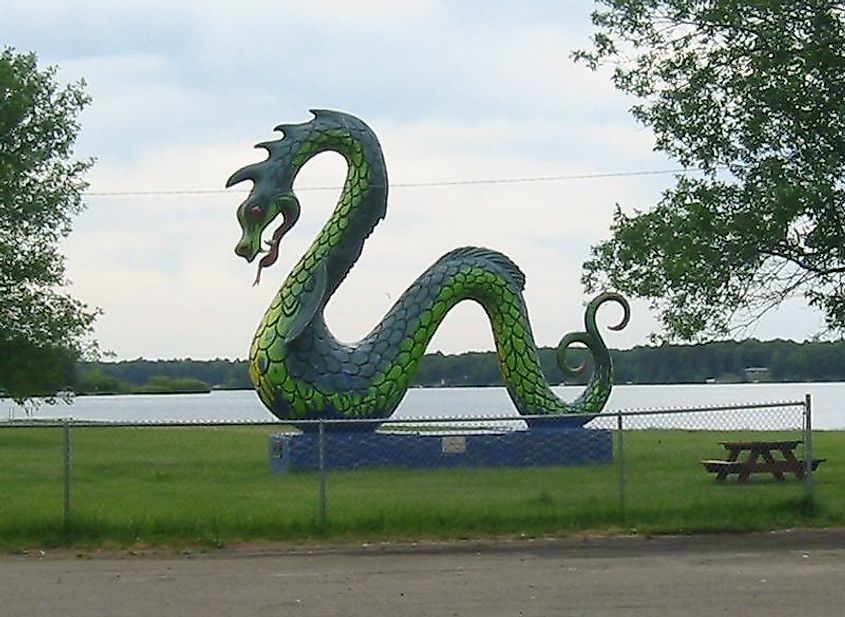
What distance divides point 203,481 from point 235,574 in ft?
25.9

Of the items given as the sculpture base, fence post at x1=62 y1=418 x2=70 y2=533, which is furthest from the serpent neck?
fence post at x1=62 y1=418 x2=70 y2=533

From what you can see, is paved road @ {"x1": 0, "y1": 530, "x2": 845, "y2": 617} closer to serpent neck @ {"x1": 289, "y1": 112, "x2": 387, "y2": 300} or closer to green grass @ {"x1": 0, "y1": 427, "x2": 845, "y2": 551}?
green grass @ {"x1": 0, "y1": 427, "x2": 845, "y2": 551}

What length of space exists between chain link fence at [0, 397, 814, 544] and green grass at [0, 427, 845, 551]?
0.02m

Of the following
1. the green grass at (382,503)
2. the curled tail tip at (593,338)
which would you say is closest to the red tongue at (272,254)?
the green grass at (382,503)

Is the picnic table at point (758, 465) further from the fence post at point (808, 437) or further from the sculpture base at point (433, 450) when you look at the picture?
the fence post at point (808, 437)

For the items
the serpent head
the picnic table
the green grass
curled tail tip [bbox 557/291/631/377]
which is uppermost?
the serpent head

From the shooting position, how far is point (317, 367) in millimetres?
25594

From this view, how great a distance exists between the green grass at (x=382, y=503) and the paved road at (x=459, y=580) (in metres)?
0.63

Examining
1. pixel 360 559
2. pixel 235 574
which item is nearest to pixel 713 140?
pixel 360 559

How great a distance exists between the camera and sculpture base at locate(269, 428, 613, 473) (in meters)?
23.8

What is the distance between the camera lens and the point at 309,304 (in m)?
25.2

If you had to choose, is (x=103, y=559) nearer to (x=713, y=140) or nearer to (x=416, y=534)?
(x=416, y=534)

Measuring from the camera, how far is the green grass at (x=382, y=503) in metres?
14.2

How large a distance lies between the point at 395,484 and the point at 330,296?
6983 mm
